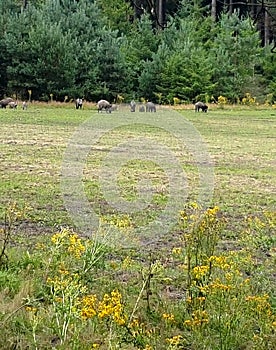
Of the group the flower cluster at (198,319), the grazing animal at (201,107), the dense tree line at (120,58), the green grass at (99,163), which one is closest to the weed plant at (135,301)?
the flower cluster at (198,319)

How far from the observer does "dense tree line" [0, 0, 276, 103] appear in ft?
86.3

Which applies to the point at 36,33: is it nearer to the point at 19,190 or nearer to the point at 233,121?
the point at 233,121

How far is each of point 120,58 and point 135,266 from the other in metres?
24.7

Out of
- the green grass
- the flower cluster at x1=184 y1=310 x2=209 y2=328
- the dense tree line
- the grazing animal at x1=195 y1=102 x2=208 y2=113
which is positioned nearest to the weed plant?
the flower cluster at x1=184 y1=310 x2=209 y2=328

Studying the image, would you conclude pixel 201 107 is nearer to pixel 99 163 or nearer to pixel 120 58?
pixel 120 58

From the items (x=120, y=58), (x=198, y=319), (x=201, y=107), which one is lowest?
(x=198, y=319)

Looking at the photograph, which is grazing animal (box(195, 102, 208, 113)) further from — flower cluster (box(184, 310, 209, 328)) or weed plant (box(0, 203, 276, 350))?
flower cluster (box(184, 310, 209, 328))

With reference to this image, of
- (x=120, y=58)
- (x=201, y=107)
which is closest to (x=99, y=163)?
(x=201, y=107)

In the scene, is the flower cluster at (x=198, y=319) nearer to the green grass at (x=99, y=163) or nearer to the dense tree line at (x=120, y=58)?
the green grass at (x=99, y=163)

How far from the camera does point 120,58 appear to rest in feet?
91.9

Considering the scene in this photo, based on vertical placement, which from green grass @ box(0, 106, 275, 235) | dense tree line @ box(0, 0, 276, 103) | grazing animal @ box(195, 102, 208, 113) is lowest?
green grass @ box(0, 106, 275, 235)

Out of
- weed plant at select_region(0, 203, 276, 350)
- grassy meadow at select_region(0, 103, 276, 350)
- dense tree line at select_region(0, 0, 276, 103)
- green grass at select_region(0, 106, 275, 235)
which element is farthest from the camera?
dense tree line at select_region(0, 0, 276, 103)

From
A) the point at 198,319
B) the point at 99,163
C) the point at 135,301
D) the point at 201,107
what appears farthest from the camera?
the point at 201,107

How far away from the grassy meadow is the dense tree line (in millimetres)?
17633
